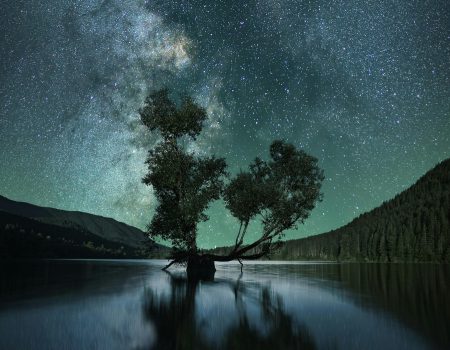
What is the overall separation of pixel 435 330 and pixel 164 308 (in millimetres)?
11414

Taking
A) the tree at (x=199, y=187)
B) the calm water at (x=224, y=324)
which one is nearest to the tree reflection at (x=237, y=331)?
the calm water at (x=224, y=324)

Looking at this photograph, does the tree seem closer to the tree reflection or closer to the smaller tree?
the smaller tree

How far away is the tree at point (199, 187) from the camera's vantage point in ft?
161

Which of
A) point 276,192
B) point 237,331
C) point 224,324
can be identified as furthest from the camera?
point 276,192

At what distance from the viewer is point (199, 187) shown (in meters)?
50.4

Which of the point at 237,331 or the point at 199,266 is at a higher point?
the point at 199,266

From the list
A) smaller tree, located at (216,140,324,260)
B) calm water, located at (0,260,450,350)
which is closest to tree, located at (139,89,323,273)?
smaller tree, located at (216,140,324,260)

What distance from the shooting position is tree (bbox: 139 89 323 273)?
4897cm

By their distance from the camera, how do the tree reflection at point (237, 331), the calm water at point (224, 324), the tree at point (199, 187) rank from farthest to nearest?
the tree at point (199, 187), the calm water at point (224, 324), the tree reflection at point (237, 331)

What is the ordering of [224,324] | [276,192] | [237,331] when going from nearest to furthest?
[237,331] → [224,324] → [276,192]

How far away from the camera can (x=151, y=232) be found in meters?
51.0

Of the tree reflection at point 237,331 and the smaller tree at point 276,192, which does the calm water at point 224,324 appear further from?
the smaller tree at point 276,192

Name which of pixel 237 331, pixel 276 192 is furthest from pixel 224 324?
pixel 276 192

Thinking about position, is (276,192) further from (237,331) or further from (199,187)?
(237,331)
